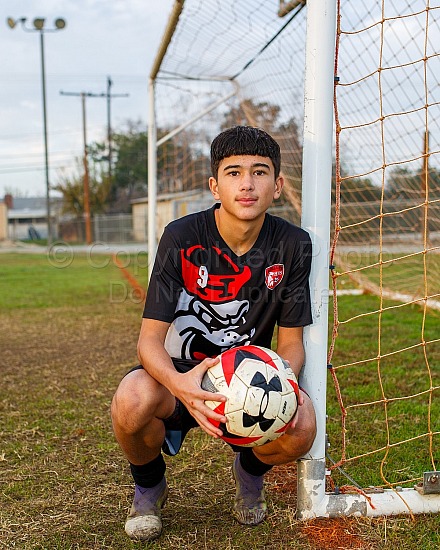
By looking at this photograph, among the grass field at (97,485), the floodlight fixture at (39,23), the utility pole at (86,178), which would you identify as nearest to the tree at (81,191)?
the utility pole at (86,178)

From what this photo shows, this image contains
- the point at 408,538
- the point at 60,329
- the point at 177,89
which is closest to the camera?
the point at 408,538

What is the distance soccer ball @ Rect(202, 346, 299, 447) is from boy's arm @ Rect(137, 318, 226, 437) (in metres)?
0.03

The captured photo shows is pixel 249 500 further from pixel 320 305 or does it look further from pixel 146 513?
pixel 320 305

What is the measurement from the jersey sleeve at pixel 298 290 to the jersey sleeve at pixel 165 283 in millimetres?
412

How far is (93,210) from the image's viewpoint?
137ft

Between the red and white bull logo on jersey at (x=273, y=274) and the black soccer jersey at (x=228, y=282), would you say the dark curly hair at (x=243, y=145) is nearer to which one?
the black soccer jersey at (x=228, y=282)

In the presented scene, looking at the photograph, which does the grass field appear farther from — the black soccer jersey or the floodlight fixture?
the floodlight fixture

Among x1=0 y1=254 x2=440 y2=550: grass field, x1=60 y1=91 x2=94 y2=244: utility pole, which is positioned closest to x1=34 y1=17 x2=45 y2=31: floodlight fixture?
x1=60 y1=91 x2=94 y2=244: utility pole

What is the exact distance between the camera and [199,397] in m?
1.96

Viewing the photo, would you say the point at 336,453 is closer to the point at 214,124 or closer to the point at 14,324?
the point at 14,324

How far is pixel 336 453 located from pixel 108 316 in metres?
4.69

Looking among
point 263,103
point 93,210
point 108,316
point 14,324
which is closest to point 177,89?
point 263,103

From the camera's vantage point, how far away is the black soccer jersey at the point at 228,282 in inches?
91.3

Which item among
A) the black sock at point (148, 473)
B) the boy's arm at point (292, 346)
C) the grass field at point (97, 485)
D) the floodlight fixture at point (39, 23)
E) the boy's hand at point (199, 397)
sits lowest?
the grass field at point (97, 485)
